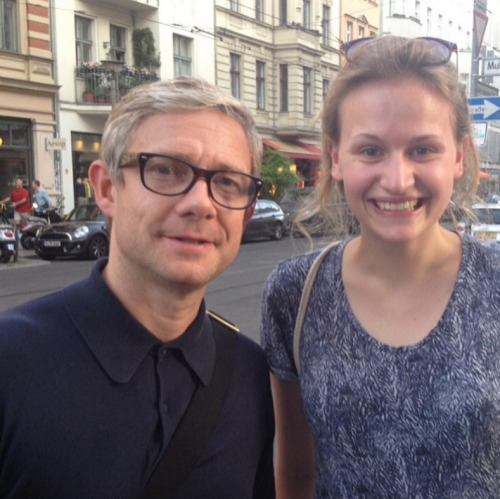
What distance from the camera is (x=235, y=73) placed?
30703 millimetres

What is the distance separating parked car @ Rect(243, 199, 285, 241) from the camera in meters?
21.4

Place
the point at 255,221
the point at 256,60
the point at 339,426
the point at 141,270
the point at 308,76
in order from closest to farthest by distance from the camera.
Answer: the point at 141,270 < the point at 339,426 < the point at 255,221 < the point at 256,60 < the point at 308,76

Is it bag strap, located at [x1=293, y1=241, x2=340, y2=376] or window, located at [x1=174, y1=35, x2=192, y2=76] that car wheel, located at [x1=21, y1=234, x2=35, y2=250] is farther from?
bag strap, located at [x1=293, y1=241, x2=340, y2=376]

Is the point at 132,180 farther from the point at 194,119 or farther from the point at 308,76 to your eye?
the point at 308,76

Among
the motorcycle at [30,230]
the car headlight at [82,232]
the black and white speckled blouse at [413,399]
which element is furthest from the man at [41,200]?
the black and white speckled blouse at [413,399]

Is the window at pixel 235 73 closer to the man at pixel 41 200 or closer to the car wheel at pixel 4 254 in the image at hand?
the man at pixel 41 200

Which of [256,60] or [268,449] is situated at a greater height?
[256,60]

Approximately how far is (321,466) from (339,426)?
0.55 ft

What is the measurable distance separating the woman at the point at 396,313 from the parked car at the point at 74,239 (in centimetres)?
1440

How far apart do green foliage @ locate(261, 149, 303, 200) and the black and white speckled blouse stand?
23.1 metres

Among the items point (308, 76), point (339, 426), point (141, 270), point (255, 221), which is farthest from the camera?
point (308, 76)

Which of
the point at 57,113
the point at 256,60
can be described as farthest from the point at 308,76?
the point at 57,113

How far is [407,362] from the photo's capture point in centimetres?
179

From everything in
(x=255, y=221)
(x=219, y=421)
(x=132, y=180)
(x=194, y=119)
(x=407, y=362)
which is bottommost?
(x=255, y=221)
